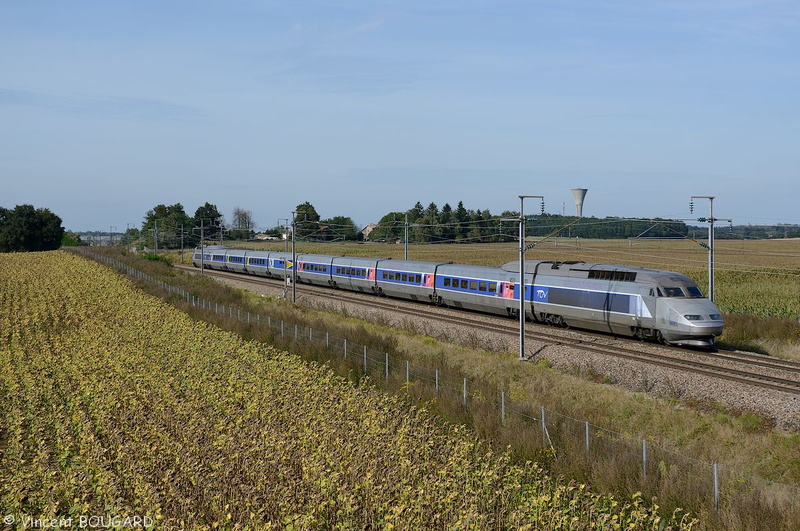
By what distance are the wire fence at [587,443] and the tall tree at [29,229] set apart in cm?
12915

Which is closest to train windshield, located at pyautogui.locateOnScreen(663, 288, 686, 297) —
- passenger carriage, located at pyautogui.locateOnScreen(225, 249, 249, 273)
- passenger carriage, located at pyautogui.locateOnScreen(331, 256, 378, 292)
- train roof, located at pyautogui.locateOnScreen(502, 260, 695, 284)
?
train roof, located at pyautogui.locateOnScreen(502, 260, 695, 284)

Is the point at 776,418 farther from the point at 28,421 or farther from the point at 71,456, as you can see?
the point at 28,421

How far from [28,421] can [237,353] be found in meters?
9.69

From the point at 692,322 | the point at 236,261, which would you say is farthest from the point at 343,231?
the point at 692,322

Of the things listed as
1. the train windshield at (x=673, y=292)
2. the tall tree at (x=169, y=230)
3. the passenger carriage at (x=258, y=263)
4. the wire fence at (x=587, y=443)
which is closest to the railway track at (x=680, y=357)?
the train windshield at (x=673, y=292)

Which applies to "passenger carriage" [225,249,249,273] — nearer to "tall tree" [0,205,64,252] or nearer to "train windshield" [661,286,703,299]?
"train windshield" [661,286,703,299]

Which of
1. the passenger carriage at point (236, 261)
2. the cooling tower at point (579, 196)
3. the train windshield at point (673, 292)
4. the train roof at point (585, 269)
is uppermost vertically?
the cooling tower at point (579, 196)

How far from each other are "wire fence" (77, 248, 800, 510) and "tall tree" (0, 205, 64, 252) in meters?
129

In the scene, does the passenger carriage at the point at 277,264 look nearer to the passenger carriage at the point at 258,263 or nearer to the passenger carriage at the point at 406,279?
the passenger carriage at the point at 258,263

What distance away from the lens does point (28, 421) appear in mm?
20312

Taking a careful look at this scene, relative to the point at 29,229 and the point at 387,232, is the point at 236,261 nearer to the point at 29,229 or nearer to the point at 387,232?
the point at 29,229

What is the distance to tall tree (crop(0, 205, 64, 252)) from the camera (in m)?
138

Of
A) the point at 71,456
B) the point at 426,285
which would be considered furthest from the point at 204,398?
the point at 426,285

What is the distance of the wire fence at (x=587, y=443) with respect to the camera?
49.3ft
